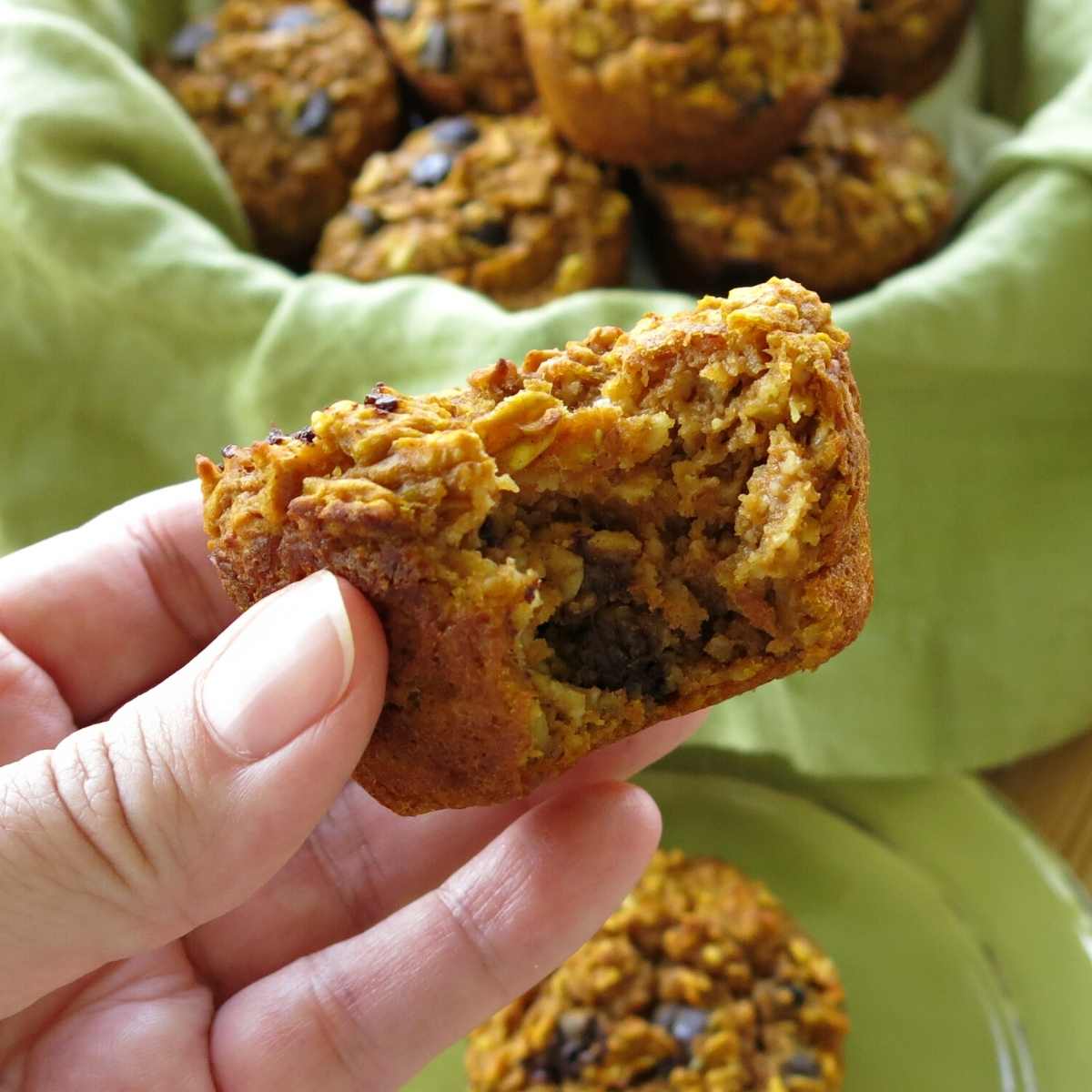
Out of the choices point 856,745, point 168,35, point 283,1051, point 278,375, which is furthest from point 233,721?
point 168,35

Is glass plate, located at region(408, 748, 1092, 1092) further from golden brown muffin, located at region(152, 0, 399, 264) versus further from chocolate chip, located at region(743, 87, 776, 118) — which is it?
golden brown muffin, located at region(152, 0, 399, 264)

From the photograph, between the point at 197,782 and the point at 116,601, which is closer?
the point at 197,782

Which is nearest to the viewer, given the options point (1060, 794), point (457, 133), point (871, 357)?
point (871, 357)

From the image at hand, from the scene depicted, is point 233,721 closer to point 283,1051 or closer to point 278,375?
point 283,1051

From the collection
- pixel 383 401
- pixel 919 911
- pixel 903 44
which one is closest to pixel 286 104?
pixel 903 44

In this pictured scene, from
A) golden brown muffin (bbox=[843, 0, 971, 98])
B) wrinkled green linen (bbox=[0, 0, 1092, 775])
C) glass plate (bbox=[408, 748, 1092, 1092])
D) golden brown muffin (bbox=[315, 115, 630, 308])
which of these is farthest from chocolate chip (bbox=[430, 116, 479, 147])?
glass plate (bbox=[408, 748, 1092, 1092])

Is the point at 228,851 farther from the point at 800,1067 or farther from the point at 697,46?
the point at 697,46

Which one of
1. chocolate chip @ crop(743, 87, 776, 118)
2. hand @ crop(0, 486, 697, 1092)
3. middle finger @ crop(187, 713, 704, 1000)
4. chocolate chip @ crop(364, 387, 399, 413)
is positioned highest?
chocolate chip @ crop(364, 387, 399, 413)
